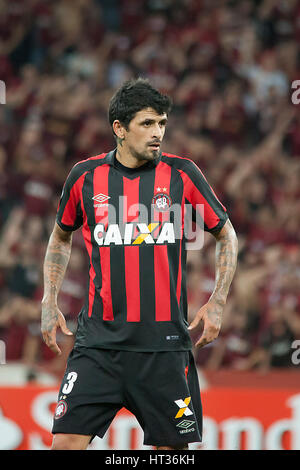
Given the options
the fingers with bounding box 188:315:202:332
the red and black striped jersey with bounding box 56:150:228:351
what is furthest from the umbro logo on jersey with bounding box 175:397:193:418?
the fingers with bounding box 188:315:202:332

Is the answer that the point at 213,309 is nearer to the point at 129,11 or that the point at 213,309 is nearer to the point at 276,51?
the point at 276,51

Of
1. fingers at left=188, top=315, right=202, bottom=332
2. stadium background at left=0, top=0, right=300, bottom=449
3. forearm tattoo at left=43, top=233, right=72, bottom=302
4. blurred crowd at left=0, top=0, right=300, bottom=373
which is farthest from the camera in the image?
blurred crowd at left=0, top=0, right=300, bottom=373

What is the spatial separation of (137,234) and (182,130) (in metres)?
5.92

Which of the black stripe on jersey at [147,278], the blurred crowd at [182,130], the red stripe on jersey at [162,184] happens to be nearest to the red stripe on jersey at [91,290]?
the black stripe on jersey at [147,278]

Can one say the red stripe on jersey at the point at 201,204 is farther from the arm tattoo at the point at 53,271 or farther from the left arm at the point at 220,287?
the arm tattoo at the point at 53,271

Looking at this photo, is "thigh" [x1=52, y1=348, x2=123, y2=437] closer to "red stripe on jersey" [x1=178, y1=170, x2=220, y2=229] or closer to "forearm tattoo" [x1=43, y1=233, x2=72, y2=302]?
"forearm tattoo" [x1=43, y1=233, x2=72, y2=302]

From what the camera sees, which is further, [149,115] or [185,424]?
[149,115]

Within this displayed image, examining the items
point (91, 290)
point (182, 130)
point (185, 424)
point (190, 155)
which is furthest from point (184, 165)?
point (182, 130)

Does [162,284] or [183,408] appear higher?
[162,284]

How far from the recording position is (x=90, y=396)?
11.8 feet

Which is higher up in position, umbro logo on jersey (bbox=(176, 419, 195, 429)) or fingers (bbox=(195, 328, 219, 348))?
fingers (bbox=(195, 328, 219, 348))

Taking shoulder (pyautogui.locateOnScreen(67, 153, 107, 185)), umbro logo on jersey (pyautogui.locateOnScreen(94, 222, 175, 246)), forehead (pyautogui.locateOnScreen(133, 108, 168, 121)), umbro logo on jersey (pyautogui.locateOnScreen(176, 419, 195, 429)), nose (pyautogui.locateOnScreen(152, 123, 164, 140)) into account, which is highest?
forehead (pyautogui.locateOnScreen(133, 108, 168, 121))

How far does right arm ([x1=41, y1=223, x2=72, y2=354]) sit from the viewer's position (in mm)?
3746

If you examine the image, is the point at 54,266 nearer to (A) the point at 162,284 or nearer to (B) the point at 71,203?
(B) the point at 71,203
